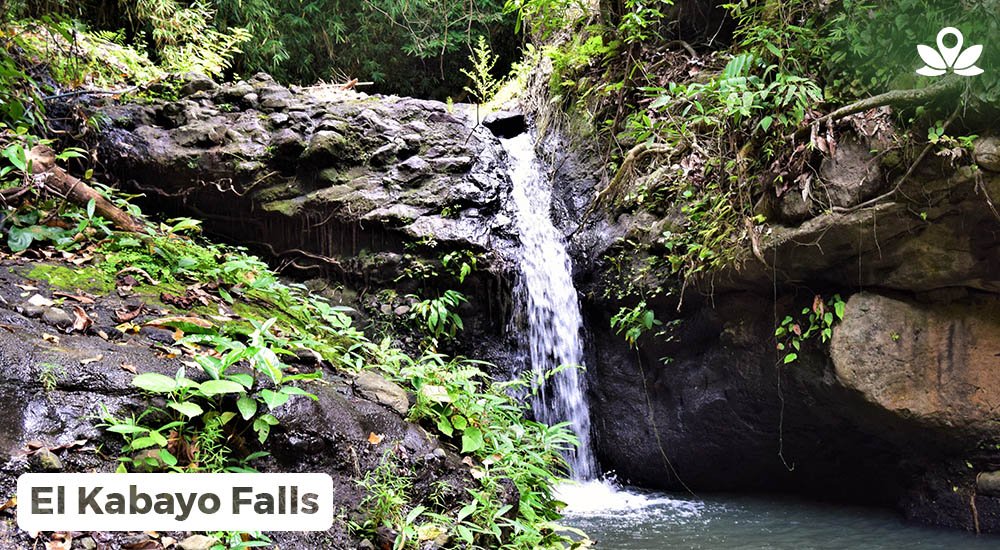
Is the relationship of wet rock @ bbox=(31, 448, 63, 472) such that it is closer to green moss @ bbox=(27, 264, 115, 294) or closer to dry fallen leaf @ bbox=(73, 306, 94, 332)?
dry fallen leaf @ bbox=(73, 306, 94, 332)

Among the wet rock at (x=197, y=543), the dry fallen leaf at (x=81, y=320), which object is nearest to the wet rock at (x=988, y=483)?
the wet rock at (x=197, y=543)

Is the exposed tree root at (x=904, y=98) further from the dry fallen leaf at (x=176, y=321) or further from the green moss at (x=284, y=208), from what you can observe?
the green moss at (x=284, y=208)

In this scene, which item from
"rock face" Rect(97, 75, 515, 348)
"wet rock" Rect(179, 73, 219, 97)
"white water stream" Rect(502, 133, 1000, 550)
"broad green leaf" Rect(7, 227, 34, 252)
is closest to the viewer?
"broad green leaf" Rect(7, 227, 34, 252)

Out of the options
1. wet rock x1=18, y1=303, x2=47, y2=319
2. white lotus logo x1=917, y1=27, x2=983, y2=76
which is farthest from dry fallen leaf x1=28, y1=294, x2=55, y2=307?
white lotus logo x1=917, y1=27, x2=983, y2=76

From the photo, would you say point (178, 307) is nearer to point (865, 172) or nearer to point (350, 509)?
point (350, 509)

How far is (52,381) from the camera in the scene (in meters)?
2.51

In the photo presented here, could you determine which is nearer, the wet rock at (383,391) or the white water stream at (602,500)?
the wet rock at (383,391)

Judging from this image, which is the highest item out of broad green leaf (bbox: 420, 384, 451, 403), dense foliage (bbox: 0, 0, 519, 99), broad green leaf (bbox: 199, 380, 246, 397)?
dense foliage (bbox: 0, 0, 519, 99)

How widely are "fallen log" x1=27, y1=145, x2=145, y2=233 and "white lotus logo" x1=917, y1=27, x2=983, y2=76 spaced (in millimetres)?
5453

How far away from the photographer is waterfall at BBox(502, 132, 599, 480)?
6594 mm

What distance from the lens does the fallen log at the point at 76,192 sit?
13.8 ft

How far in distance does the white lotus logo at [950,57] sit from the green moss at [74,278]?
532cm

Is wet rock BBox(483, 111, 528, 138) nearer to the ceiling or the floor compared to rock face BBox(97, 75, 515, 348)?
nearer to the ceiling

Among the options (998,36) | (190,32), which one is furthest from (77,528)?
(190,32)
